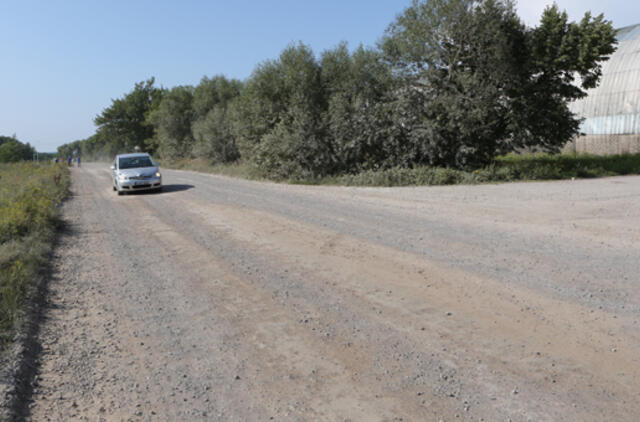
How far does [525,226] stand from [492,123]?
13.4 metres

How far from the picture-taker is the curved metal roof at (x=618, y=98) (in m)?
31.7

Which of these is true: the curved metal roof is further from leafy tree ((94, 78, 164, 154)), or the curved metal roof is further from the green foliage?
leafy tree ((94, 78, 164, 154))

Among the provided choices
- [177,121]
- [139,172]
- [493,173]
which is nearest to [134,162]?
[139,172]

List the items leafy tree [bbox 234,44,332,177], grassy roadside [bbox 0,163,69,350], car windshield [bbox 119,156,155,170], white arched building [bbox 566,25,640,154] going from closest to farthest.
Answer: grassy roadside [bbox 0,163,69,350], car windshield [bbox 119,156,155,170], leafy tree [bbox 234,44,332,177], white arched building [bbox 566,25,640,154]

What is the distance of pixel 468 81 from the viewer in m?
21.3

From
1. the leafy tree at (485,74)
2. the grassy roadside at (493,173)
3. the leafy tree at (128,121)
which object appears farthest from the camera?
the leafy tree at (128,121)

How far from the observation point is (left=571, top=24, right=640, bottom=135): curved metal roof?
104 feet

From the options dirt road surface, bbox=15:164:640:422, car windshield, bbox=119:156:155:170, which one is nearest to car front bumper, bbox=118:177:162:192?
car windshield, bbox=119:156:155:170

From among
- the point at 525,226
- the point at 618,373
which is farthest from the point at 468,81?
the point at 618,373

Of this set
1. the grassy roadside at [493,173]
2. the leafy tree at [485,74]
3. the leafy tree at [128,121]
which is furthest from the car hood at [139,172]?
the leafy tree at [128,121]

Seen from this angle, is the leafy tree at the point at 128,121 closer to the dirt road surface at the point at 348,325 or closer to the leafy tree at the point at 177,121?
the leafy tree at the point at 177,121

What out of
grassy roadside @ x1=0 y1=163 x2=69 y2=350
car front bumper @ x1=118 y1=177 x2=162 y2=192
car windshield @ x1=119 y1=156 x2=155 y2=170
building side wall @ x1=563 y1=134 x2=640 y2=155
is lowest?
grassy roadside @ x1=0 y1=163 x2=69 y2=350

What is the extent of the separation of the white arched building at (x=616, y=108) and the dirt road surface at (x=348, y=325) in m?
26.4

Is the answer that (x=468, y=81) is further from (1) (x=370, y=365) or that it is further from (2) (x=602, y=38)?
(1) (x=370, y=365)
